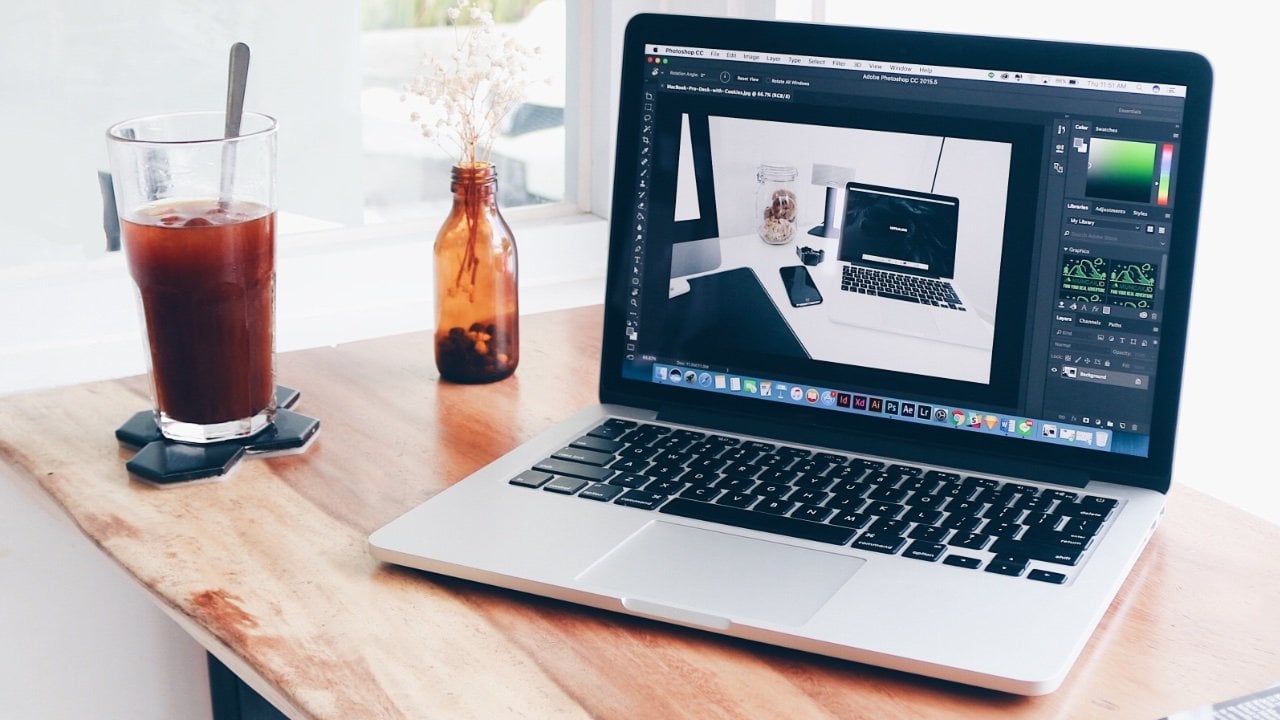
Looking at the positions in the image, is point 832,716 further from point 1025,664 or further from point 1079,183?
point 1079,183

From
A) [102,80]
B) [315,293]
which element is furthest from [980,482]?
[102,80]

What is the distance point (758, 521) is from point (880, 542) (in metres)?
0.08

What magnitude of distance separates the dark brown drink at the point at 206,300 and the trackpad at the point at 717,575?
0.38 meters

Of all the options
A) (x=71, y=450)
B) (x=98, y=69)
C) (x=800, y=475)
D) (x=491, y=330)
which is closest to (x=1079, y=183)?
(x=800, y=475)

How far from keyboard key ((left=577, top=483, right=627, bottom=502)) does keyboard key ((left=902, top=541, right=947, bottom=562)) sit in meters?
0.20

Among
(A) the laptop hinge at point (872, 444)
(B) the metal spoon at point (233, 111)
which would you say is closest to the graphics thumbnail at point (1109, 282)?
(A) the laptop hinge at point (872, 444)

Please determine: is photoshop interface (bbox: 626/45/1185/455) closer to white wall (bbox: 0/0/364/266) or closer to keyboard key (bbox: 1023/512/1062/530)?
keyboard key (bbox: 1023/512/1062/530)

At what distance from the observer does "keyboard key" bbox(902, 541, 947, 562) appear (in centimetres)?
77

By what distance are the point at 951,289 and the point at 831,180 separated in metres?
0.12

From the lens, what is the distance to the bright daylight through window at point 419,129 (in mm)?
1512

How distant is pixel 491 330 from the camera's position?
1.16m

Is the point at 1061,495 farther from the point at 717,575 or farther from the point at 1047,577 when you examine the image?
the point at 717,575

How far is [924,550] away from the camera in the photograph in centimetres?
77

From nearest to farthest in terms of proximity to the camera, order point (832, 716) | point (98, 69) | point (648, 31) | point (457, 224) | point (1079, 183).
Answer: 1. point (832, 716)
2. point (1079, 183)
3. point (648, 31)
4. point (457, 224)
5. point (98, 69)
